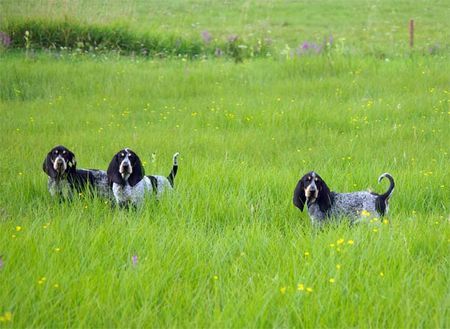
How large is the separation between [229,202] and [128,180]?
39.2 inches

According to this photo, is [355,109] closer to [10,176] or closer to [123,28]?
[10,176]

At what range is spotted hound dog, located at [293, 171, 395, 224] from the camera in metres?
5.85

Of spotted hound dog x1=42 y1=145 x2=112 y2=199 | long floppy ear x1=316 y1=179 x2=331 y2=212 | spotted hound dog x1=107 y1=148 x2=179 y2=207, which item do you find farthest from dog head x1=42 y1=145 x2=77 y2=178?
long floppy ear x1=316 y1=179 x2=331 y2=212

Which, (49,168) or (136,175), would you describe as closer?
(136,175)

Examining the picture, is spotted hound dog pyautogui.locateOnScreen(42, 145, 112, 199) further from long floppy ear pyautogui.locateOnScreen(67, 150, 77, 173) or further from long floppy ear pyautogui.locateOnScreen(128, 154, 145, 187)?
long floppy ear pyautogui.locateOnScreen(128, 154, 145, 187)

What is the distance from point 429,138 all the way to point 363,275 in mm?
5232

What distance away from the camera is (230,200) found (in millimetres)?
6203

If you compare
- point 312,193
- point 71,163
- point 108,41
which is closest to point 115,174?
point 71,163

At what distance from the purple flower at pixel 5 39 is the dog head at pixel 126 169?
34.2 feet

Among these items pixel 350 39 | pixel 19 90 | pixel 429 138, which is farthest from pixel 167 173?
pixel 350 39

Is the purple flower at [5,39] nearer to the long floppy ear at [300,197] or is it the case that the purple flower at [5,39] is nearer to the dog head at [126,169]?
the dog head at [126,169]

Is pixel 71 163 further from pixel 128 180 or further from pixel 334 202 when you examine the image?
pixel 334 202

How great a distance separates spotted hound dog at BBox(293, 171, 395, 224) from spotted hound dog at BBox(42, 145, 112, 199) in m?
2.09

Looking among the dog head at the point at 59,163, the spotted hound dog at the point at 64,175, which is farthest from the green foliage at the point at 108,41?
the dog head at the point at 59,163
